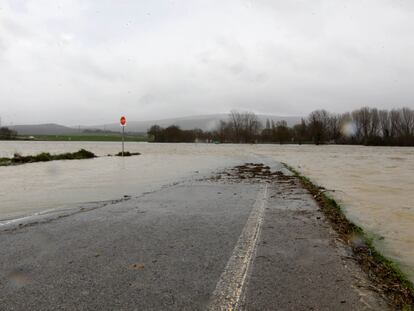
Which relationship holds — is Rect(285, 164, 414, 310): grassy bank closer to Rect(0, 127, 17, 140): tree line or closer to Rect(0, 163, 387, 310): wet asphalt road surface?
Rect(0, 163, 387, 310): wet asphalt road surface

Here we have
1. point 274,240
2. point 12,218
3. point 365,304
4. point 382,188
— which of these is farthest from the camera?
point 382,188

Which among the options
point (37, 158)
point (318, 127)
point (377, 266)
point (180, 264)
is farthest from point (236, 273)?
point (318, 127)

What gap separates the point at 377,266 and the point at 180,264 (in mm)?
2480

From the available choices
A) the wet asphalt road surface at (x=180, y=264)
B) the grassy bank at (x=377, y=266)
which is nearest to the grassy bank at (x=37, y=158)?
the wet asphalt road surface at (x=180, y=264)

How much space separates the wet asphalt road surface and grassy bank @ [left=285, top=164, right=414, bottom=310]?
0.16m

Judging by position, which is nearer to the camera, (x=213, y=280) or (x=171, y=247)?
(x=213, y=280)

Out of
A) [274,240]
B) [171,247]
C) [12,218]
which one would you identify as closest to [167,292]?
[171,247]

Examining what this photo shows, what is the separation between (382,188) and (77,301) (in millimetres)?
13101

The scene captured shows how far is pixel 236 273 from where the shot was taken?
4.05 m

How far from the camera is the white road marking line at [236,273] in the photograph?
10.9ft

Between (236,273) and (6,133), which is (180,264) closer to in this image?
(236,273)

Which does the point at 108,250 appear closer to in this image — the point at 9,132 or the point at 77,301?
the point at 77,301

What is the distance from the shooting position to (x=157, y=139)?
135125 mm

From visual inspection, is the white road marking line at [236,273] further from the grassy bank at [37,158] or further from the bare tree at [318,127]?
the bare tree at [318,127]
